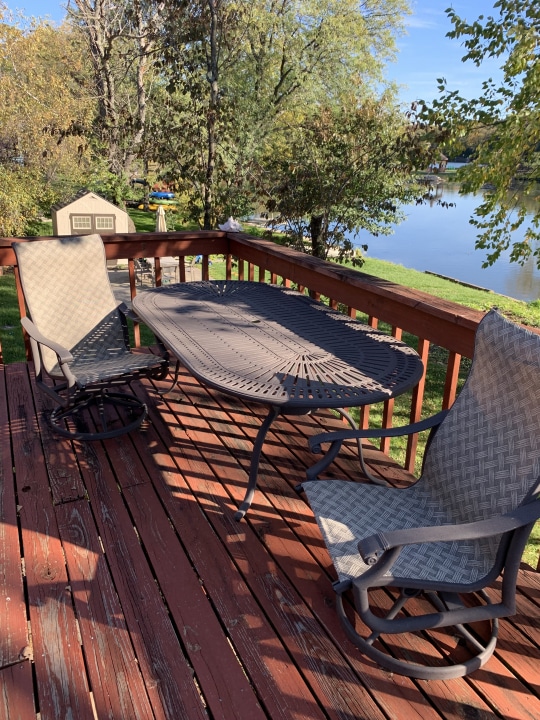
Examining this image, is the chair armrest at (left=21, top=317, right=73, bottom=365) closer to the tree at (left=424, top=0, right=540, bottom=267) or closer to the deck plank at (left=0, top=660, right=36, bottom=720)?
the deck plank at (left=0, top=660, right=36, bottom=720)

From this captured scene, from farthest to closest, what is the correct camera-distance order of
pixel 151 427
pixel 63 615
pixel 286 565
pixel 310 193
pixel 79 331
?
pixel 310 193 → pixel 79 331 → pixel 151 427 → pixel 286 565 → pixel 63 615

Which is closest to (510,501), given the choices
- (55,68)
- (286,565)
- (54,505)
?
(286,565)

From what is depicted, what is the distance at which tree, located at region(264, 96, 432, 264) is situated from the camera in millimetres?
6805

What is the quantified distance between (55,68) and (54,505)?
1767 cm

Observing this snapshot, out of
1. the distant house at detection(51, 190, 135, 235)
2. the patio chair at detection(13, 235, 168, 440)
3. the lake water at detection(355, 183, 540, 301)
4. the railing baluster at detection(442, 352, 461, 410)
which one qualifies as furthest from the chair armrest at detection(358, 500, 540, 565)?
the distant house at detection(51, 190, 135, 235)

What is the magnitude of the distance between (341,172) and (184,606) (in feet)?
20.8

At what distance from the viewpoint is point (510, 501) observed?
154 centimetres

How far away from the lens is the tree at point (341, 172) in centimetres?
680

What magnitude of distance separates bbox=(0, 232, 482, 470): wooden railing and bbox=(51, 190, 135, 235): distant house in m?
10.4

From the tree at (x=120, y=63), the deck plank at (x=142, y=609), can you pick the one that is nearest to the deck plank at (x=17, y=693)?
the deck plank at (x=142, y=609)

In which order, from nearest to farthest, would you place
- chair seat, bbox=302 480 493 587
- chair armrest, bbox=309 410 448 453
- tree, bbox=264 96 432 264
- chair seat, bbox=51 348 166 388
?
chair seat, bbox=302 480 493 587
chair armrest, bbox=309 410 448 453
chair seat, bbox=51 348 166 388
tree, bbox=264 96 432 264

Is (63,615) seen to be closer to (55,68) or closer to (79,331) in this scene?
(79,331)

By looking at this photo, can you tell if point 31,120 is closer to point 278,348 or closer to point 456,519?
point 278,348

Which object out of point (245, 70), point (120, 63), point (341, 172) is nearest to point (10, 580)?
point (341, 172)
